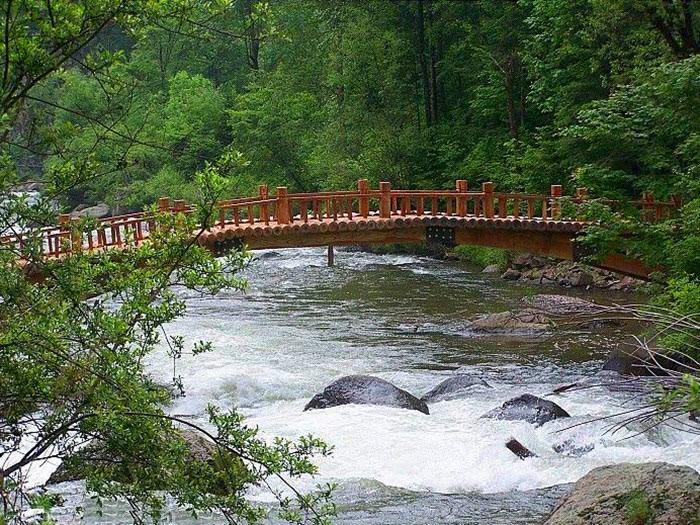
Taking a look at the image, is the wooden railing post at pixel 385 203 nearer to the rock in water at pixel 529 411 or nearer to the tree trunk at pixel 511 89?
the rock in water at pixel 529 411

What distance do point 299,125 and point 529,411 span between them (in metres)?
26.2

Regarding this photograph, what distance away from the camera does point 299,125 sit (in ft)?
125

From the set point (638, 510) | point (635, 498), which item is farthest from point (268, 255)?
point (638, 510)

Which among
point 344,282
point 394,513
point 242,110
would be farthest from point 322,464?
point 242,110

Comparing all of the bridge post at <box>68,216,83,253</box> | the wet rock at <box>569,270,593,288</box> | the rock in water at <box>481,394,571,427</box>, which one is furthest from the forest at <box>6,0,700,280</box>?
the bridge post at <box>68,216,83,253</box>

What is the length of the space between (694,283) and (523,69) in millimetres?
17520

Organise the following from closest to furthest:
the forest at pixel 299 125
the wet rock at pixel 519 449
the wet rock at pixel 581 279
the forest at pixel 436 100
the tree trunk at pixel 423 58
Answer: the forest at pixel 299 125
the wet rock at pixel 519 449
the forest at pixel 436 100
the wet rock at pixel 581 279
the tree trunk at pixel 423 58

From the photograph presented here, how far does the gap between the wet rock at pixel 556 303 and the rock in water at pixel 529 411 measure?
710cm

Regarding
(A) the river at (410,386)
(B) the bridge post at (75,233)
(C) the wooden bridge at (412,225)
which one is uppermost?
(B) the bridge post at (75,233)

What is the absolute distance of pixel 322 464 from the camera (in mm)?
11891

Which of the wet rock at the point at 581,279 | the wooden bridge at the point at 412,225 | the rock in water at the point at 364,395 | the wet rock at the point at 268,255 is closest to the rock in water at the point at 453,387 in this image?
the rock in water at the point at 364,395

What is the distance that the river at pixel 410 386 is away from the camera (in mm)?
11109

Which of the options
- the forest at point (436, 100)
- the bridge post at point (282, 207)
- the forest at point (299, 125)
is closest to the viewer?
the forest at point (299, 125)

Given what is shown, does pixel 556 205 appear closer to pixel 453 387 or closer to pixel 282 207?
pixel 282 207
